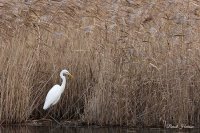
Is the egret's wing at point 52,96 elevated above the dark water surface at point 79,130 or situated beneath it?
elevated above

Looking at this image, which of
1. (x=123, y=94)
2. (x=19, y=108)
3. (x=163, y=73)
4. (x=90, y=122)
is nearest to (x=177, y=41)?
(x=163, y=73)

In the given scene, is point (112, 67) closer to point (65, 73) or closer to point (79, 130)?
point (65, 73)

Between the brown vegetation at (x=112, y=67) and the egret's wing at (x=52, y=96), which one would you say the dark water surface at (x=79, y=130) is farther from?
the egret's wing at (x=52, y=96)

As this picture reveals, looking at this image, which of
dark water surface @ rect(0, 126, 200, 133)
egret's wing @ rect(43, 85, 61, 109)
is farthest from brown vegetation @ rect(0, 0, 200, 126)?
egret's wing @ rect(43, 85, 61, 109)

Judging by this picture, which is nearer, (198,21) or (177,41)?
(177,41)

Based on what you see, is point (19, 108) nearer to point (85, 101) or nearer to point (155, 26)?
point (85, 101)

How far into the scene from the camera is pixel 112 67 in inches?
347

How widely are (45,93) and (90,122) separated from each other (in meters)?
1.12

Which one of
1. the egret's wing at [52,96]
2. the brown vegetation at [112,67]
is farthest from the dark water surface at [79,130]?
the egret's wing at [52,96]

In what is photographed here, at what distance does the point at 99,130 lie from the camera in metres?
8.32

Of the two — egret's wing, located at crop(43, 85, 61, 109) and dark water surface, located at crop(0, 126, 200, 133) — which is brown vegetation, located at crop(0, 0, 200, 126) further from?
egret's wing, located at crop(43, 85, 61, 109)

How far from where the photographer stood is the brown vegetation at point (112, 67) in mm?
8562

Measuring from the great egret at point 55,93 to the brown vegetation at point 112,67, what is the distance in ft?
0.92

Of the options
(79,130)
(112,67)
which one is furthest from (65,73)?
(79,130)
